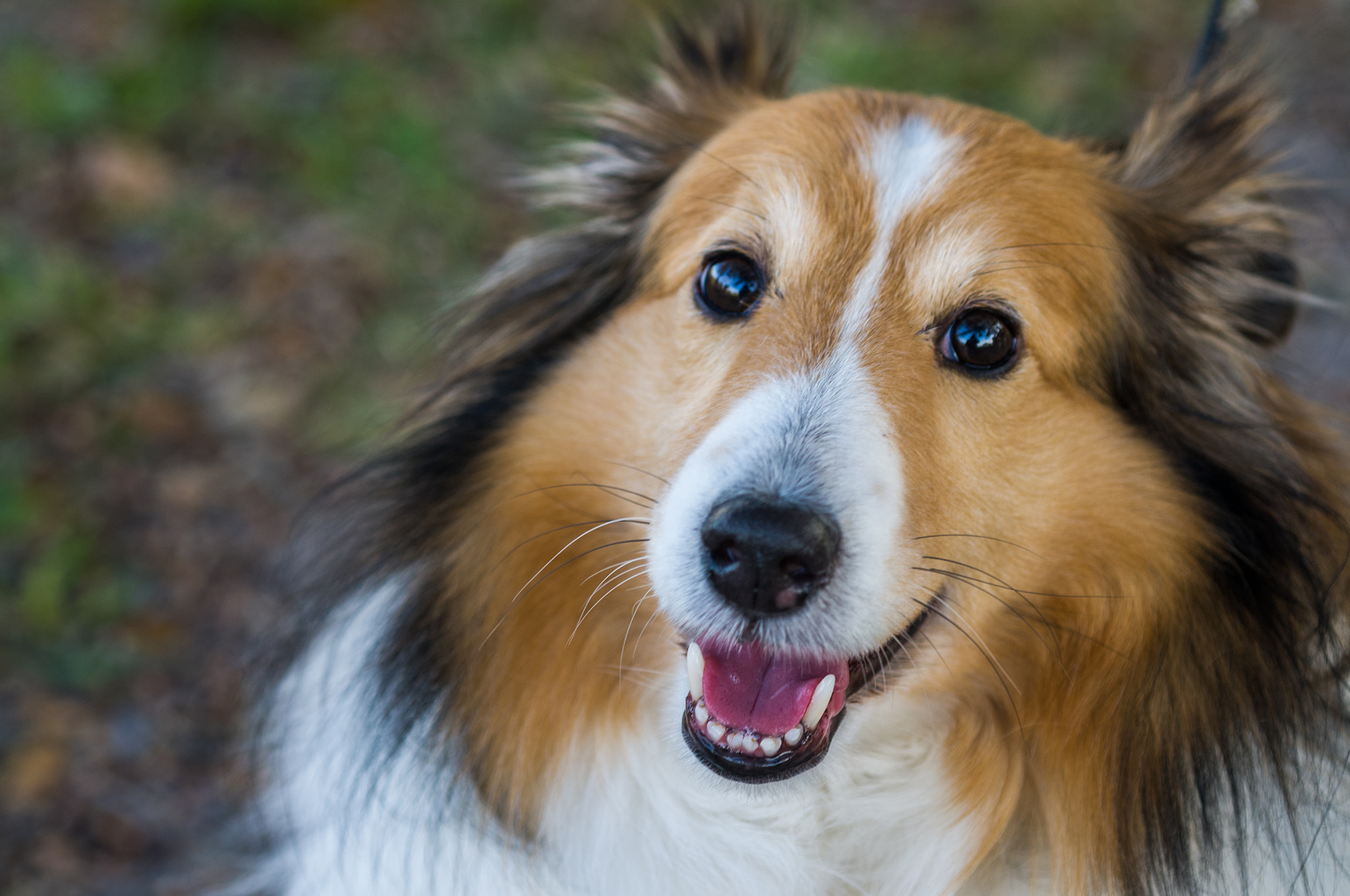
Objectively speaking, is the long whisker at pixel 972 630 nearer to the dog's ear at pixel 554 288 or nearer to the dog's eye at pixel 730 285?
the dog's eye at pixel 730 285

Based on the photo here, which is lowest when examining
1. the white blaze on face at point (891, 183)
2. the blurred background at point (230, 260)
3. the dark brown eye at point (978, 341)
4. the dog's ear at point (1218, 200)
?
the blurred background at point (230, 260)

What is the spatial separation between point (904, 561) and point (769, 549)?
23 centimetres

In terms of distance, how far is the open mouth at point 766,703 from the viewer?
71.9 inches

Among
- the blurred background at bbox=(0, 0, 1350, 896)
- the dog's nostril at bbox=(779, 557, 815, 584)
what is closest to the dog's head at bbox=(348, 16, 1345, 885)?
the dog's nostril at bbox=(779, 557, 815, 584)

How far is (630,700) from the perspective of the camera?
6.78 ft

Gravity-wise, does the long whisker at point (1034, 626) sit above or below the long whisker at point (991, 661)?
above

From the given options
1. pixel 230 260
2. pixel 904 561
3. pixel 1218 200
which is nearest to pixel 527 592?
pixel 904 561

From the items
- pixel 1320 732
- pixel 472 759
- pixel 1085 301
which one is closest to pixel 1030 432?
pixel 1085 301

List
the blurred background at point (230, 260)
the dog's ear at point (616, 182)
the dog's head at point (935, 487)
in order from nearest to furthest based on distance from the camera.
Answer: the dog's head at point (935, 487) < the dog's ear at point (616, 182) < the blurred background at point (230, 260)

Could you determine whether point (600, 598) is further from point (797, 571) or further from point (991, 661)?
point (991, 661)

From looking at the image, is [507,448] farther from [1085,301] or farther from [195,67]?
[195,67]

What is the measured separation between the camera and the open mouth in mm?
1825

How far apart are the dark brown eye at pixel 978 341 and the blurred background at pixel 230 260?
72 cm

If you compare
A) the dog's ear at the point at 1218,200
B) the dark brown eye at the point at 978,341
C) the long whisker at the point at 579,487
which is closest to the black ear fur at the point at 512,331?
the long whisker at the point at 579,487
